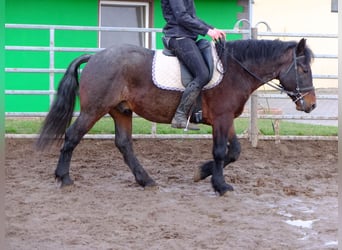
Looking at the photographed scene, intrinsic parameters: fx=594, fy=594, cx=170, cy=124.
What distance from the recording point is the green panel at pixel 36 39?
11.7 m

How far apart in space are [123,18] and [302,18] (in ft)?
34.9

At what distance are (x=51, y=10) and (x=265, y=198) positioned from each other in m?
7.55

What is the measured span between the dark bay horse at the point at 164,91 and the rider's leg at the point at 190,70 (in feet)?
0.61

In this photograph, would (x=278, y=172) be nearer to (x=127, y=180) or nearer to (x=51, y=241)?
(x=127, y=180)

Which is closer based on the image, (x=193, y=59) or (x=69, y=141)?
(x=193, y=59)

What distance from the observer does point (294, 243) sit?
418 cm

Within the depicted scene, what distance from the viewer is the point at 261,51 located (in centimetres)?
618

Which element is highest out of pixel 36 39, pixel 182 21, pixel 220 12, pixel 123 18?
pixel 220 12

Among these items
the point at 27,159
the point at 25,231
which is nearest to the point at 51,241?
the point at 25,231

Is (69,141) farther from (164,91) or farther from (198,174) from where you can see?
(198,174)

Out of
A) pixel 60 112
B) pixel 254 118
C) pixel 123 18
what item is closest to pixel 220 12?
pixel 123 18

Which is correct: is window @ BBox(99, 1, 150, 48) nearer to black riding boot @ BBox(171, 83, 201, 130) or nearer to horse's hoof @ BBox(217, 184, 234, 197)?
black riding boot @ BBox(171, 83, 201, 130)

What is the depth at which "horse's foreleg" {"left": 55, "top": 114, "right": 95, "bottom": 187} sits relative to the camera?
6113 mm

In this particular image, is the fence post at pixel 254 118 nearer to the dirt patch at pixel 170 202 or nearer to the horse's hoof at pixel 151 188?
the dirt patch at pixel 170 202
